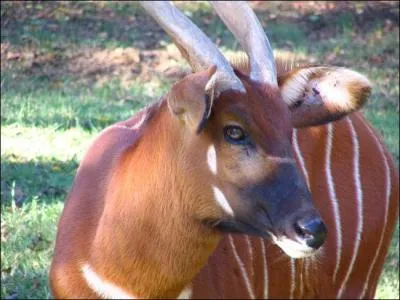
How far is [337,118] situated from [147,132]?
673 millimetres

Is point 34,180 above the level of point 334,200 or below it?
below

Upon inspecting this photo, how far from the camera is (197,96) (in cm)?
279

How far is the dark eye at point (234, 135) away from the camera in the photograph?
298cm

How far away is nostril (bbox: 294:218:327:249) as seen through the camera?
284cm

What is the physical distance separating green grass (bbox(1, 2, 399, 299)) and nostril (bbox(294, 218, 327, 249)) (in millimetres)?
2360

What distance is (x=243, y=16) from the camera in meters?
3.38

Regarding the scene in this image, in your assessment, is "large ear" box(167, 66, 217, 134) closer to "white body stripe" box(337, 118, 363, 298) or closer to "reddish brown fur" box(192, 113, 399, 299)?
"reddish brown fur" box(192, 113, 399, 299)

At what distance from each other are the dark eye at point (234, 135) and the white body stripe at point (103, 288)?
700mm

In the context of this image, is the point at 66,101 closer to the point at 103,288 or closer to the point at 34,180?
the point at 34,180

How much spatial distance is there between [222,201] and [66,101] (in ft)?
17.6

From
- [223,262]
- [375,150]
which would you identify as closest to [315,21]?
[375,150]

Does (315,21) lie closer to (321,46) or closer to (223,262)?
(321,46)

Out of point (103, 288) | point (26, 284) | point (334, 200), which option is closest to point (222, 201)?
point (103, 288)

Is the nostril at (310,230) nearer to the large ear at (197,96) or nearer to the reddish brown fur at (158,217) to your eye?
the reddish brown fur at (158,217)
